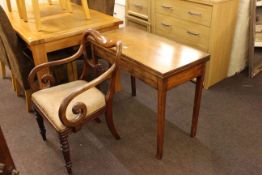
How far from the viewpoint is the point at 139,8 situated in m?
2.94

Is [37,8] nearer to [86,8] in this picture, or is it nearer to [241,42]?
[86,8]

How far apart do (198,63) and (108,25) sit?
0.92 m

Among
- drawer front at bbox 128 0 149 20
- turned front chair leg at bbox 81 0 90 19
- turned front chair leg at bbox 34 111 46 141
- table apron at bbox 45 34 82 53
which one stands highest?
turned front chair leg at bbox 81 0 90 19

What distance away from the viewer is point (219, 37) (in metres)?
2.38

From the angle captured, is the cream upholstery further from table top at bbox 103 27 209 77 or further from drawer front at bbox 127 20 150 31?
drawer front at bbox 127 20 150 31

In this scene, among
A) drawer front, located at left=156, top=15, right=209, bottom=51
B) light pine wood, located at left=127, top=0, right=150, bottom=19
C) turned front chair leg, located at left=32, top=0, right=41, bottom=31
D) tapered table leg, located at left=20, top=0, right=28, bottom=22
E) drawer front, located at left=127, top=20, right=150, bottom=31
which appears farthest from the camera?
drawer front, located at left=127, top=20, right=150, bottom=31

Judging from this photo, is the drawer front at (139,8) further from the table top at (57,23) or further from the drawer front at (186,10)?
the table top at (57,23)

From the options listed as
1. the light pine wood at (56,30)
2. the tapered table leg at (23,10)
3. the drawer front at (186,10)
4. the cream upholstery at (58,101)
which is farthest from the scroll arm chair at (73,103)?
the drawer front at (186,10)

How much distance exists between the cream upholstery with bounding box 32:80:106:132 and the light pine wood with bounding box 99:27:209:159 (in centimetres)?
29

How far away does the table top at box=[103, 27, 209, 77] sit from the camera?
1.53 meters

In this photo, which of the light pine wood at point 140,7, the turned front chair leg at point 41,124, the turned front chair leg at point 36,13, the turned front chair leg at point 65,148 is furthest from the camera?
the light pine wood at point 140,7

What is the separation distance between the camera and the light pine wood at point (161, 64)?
1.52m

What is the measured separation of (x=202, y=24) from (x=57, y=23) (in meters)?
1.26

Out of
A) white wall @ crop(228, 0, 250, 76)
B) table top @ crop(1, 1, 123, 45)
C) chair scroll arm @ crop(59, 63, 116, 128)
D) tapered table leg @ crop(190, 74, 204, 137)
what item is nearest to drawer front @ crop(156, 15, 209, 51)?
white wall @ crop(228, 0, 250, 76)
